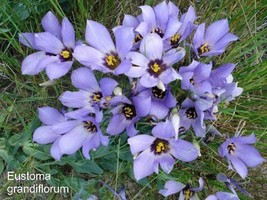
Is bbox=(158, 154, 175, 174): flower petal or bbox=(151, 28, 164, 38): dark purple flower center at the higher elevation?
bbox=(151, 28, 164, 38): dark purple flower center

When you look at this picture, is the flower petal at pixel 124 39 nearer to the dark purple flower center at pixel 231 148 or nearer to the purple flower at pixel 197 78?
the purple flower at pixel 197 78

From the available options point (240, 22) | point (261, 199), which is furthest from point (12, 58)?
point (261, 199)

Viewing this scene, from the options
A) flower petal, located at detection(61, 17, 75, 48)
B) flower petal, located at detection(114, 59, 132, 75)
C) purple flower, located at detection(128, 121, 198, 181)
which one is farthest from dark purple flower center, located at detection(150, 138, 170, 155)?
flower petal, located at detection(61, 17, 75, 48)

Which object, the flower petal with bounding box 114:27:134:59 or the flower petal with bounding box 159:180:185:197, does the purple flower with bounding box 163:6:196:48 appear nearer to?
the flower petal with bounding box 114:27:134:59

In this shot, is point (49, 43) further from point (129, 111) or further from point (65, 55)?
point (129, 111)

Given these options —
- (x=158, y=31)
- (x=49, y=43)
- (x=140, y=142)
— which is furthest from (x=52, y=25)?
(x=140, y=142)

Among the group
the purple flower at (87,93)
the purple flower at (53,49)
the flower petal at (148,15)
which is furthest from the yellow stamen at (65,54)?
the flower petal at (148,15)
